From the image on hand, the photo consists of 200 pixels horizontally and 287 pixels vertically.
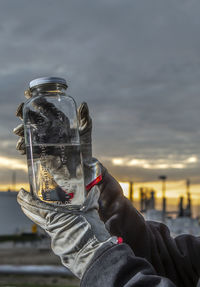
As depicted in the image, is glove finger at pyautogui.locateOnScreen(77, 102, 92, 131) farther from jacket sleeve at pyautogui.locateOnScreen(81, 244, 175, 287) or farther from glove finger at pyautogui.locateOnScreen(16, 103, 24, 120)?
jacket sleeve at pyautogui.locateOnScreen(81, 244, 175, 287)

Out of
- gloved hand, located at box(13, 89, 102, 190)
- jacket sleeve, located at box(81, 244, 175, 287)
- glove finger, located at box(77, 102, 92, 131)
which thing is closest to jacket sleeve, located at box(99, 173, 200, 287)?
gloved hand, located at box(13, 89, 102, 190)

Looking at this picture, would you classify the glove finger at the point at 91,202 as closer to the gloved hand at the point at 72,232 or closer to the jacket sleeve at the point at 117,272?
the gloved hand at the point at 72,232

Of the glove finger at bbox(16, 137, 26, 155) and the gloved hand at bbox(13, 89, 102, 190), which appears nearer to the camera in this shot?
the glove finger at bbox(16, 137, 26, 155)

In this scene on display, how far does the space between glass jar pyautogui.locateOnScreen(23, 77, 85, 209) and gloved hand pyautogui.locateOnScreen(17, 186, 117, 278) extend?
92mm

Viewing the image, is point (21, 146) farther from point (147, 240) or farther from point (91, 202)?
point (147, 240)

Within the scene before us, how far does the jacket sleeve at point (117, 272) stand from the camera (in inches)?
62.8

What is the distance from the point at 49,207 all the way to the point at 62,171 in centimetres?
23

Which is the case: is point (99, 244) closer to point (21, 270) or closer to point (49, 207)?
point (49, 207)

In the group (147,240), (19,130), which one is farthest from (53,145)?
(147,240)

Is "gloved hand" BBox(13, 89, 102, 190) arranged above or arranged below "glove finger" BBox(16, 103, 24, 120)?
below

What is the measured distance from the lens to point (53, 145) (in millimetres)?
2035

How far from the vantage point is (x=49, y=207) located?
1.83 meters

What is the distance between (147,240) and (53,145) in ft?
3.27

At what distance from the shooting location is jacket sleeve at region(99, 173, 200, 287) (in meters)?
2.61
